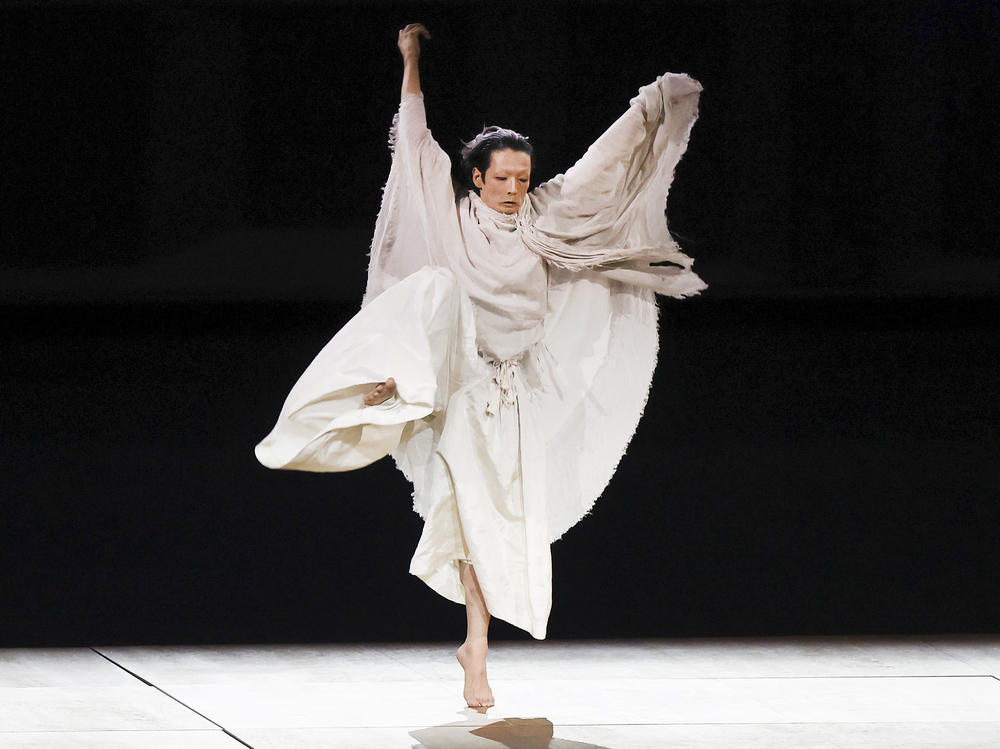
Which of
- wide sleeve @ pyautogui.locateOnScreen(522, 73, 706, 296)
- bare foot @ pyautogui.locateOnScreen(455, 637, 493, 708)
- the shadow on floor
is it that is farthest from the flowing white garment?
the shadow on floor

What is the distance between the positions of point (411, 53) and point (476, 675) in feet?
5.17

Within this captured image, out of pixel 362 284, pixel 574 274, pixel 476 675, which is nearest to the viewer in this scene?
pixel 476 675

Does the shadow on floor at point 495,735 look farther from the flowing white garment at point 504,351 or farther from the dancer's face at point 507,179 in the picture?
the dancer's face at point 507,179

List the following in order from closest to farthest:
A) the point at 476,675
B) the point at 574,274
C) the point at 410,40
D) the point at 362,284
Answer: the point at 476,675 → the point at 574,274 → the point at 410,40 → the point at 362,284

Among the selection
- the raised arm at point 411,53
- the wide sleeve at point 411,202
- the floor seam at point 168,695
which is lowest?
the floor seam at point 168,695

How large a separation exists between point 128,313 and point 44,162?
1.48ft

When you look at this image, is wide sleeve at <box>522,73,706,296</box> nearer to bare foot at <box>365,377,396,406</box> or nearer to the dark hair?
the dark hair

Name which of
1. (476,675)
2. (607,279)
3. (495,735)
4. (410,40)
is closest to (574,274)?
(607,279)

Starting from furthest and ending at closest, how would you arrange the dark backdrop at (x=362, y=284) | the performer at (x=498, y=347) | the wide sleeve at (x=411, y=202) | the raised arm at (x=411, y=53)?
the dark backdrop at (x=362, y=284) < the raised arm at (x=411, y=53) < the wide sleeve at (x=411, y=202) < the performer at (x=498, y=347)

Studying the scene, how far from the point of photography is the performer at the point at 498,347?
134 inches

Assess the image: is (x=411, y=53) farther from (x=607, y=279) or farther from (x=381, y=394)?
(x=381, y=394)

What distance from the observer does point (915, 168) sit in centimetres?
426

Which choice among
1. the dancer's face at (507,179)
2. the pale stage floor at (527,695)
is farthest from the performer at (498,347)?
the pale stage floor at (527,695)

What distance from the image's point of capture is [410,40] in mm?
3996
